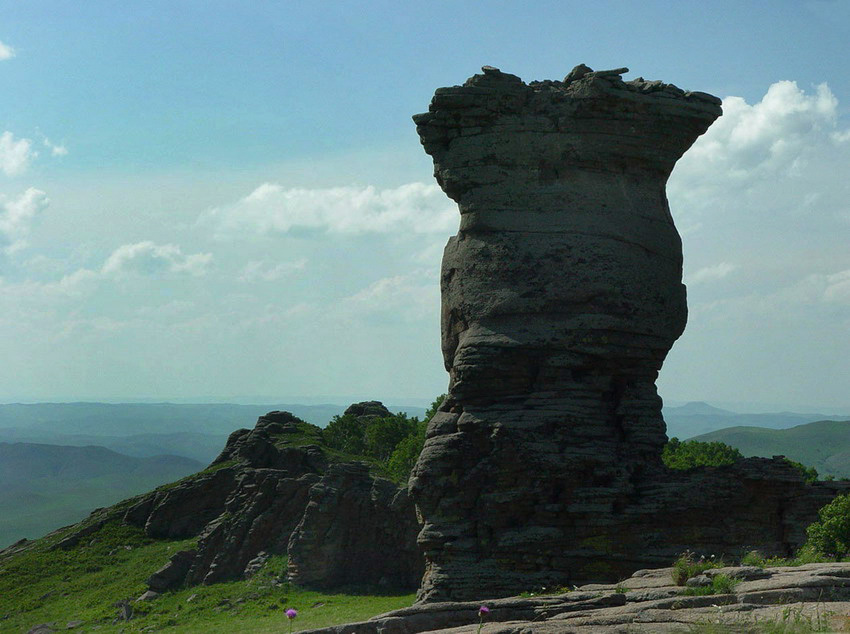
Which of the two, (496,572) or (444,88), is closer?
(496,572)

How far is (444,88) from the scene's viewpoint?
35.0 meters

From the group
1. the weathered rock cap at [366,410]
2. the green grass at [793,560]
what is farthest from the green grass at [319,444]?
the green grass at [793,560]

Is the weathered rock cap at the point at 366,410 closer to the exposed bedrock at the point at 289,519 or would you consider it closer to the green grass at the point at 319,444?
the green grass at the point at 319,444

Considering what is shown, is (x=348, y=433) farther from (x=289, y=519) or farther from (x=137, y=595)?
(x=137, y=595)

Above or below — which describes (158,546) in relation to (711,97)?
below

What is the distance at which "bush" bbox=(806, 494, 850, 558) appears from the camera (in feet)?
90.5

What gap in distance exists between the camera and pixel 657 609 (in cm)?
2055

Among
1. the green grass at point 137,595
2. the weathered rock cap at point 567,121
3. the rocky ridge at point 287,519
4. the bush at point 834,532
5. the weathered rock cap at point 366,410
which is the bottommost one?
the green grass at point 137,595

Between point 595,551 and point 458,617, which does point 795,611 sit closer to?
point 458,617

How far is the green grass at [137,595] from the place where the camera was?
48.5 metres

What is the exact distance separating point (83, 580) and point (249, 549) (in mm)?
10867

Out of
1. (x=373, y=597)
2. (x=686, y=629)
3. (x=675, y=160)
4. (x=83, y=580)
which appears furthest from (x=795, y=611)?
(x=83, y=580)

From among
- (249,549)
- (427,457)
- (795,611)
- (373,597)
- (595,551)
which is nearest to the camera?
(795,611)

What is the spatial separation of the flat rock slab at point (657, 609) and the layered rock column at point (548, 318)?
6308 mm
